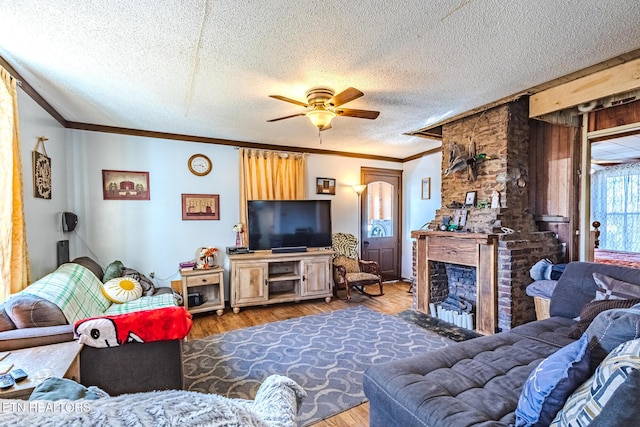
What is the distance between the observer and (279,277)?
14.5ft

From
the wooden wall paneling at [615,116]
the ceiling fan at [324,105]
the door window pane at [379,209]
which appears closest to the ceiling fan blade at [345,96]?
the ceiling fan at [324,105]

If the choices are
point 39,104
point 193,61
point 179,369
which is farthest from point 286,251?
point 39,104

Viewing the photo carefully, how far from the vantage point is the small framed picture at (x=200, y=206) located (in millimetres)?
4270

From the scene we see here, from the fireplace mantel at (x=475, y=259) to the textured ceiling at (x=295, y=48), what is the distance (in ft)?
4.86

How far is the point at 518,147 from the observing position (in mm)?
3264

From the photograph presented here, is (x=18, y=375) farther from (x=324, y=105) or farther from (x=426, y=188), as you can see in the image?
(x=426, y=188)

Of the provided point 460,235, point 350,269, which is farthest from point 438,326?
point 350,269

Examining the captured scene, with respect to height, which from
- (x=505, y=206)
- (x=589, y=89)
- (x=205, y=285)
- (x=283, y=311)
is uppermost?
(x=589, y=89)

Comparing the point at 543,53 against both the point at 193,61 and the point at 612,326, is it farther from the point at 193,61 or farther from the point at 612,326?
the point at 193,61

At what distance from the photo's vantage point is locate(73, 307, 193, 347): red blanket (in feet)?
5.76

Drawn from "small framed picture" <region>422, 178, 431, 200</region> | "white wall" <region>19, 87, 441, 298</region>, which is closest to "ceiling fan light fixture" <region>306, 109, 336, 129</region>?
"white wall" <region>19, 87, 441, 298</region>

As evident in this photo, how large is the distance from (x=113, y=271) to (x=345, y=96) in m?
3.26

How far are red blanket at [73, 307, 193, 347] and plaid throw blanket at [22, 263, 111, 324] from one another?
35 centimetres

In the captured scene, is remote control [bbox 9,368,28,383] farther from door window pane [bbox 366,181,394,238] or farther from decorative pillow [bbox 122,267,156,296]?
door window pane [bbox 366,181,394,238]
